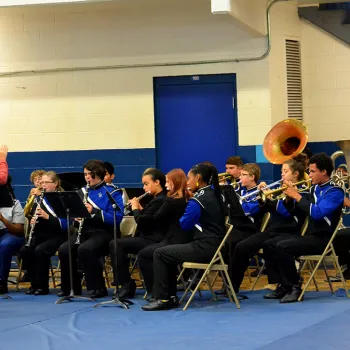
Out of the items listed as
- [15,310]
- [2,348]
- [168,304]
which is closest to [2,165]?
[15,310]

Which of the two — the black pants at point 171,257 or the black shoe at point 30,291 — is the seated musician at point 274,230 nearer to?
the black pants at point 171,257

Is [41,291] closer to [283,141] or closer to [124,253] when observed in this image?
[124,253]

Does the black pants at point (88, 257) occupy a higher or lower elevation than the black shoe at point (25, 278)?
higher

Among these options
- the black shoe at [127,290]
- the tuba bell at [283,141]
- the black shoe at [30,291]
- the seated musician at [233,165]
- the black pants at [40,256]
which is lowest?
the black shoe at [30,291]

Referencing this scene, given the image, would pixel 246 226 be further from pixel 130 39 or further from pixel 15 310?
pixel 130 39

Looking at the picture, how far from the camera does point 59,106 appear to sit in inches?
Answer: 445

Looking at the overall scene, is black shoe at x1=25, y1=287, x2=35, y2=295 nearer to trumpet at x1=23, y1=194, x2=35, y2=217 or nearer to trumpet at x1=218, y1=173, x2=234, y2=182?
trumpet at x1=23, y1=194, x2=35, y2=217

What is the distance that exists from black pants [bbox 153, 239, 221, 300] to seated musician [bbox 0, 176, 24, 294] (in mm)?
2034

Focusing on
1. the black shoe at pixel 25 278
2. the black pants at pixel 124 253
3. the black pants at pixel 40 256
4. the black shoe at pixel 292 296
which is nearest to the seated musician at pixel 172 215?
the black pants at pixel 124 253

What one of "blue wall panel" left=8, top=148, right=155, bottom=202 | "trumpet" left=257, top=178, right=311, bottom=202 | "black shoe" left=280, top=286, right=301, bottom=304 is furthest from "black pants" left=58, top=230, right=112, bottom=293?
"blue wall panel" left=8, top=148, right=155, bottom=202

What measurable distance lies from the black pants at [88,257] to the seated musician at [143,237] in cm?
16

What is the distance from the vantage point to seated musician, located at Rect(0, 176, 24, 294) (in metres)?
9.18

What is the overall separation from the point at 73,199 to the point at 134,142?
10.2 ft

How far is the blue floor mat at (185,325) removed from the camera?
6371 millimetres
